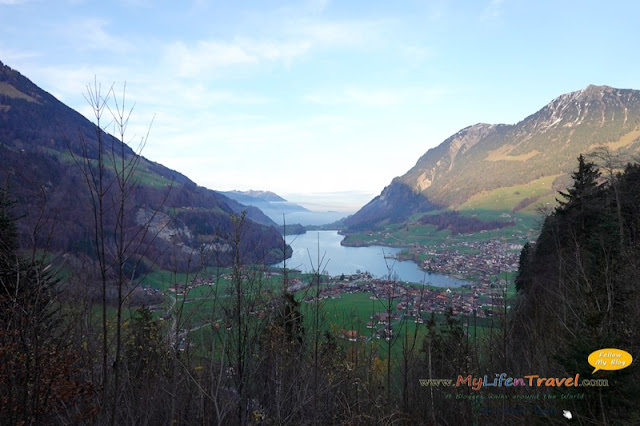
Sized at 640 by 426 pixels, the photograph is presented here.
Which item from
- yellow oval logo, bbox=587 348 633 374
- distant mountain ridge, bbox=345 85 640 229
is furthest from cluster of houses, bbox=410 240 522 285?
distant mountain ridge, bbox=345 85 640 229

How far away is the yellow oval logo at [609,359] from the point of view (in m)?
3.68

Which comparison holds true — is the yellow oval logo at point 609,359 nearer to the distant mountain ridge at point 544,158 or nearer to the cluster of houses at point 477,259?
the cluster of houses at point 477,259

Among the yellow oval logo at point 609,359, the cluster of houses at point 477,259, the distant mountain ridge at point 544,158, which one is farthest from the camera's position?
the distant mountain ridge at point 544,158

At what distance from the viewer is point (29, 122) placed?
89.6 metres

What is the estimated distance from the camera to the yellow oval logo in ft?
12.1

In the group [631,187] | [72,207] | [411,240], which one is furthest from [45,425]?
[411,240]

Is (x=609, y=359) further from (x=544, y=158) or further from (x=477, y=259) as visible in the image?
(x=544, y=158)

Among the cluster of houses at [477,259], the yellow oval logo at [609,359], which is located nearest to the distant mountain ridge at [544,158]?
the cluster of houses at [477,259]

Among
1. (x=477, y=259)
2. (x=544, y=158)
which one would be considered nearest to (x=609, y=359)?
(x=477, y=259)

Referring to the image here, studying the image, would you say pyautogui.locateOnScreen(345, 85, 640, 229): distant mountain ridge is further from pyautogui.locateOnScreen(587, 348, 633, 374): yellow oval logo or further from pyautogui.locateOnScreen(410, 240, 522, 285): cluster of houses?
pyautogui.locateOnScreen(587, 348, 633, 374): yellow oval logo

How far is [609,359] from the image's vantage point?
12.2 feet

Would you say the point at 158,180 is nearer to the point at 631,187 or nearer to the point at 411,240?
the point at 411,240

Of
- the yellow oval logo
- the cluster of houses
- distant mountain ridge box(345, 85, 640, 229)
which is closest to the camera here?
the yellow oval logo

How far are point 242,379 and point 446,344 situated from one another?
9.82 metres
